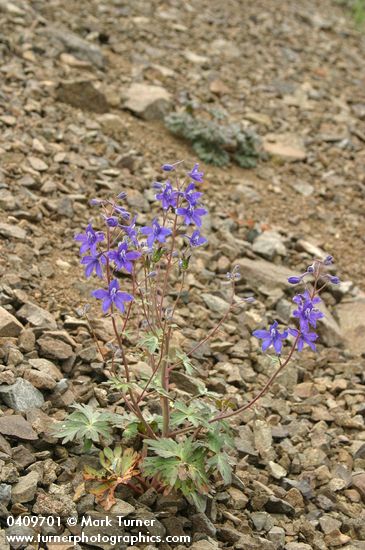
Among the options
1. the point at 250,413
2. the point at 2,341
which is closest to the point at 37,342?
the point at 2,341

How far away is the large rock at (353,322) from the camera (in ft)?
17.3

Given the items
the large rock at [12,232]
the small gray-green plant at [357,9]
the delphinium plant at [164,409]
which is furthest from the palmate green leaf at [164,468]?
the small gray-green plant at [357,9]

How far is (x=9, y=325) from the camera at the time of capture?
3.97 m

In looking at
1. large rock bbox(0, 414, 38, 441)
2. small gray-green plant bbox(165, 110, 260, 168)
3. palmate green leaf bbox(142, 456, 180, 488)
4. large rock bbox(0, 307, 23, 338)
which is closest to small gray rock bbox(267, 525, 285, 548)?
palmate green leaf bbox(142, 456, 180, 488)

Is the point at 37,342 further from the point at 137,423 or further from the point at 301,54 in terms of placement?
the point at 301,54

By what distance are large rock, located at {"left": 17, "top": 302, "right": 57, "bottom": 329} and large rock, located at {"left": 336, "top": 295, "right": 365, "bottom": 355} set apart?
2.21 meters

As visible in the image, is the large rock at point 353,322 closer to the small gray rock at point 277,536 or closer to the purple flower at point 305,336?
the small gray rock at point 277,536

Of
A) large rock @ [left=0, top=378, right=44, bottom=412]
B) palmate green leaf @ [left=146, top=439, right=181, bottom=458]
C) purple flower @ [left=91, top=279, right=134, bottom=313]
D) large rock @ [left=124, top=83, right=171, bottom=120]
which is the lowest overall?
palmate green leaf @ [left=146, top=439, right=181, bottom=458]

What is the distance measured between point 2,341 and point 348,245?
3.51m

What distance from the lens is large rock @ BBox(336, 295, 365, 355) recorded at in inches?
207

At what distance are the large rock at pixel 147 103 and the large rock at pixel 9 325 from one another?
3.47 metres

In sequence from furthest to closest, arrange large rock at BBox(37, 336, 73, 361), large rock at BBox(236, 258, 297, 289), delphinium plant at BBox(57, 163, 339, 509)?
→ large rock at BBox(236, 258, 297, 289), large rock at BBox(37, 336, 73, 361), delphinium plant at BBox(57, 163, 339, 509)

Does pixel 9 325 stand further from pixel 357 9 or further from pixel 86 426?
pixel 357 9

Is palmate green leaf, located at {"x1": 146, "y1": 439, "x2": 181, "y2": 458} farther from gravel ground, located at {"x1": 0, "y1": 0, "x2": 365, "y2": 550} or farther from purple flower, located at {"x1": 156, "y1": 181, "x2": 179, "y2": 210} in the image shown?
purple flower, located at {"x1": 156, "y1": 181, "x2": 179, "y2": 210}
